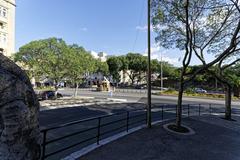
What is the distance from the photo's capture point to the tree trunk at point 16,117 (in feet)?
12.0

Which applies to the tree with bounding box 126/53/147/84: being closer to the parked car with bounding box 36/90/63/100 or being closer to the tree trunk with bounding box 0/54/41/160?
the parked car with bounding box 36/90/63/100

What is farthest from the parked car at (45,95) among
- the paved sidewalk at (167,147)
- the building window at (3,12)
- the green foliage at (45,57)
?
the paved sidewalk at (167,147)

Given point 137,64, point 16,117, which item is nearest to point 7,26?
point 137,64

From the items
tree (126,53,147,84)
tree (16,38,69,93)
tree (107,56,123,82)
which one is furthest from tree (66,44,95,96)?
tree (126,53,147,84)

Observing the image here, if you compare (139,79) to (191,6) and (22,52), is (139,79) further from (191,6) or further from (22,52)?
(191,6)

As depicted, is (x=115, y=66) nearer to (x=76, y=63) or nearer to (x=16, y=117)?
(x=76, y=63)

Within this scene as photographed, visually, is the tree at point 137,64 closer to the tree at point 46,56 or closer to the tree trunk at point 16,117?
the tree at point 46,56

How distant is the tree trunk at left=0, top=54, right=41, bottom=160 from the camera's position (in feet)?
12.0

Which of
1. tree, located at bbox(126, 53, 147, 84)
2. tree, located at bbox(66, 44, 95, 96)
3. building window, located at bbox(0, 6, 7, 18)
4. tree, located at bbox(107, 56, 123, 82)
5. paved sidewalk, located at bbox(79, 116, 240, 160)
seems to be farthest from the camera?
tree, located at bbox(126, 53, 147, 84)

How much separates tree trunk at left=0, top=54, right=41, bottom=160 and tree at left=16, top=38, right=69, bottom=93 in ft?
88.9

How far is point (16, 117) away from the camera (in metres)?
3.74

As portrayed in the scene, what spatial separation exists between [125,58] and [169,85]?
15.4 metres

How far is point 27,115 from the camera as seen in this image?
3.89 metres

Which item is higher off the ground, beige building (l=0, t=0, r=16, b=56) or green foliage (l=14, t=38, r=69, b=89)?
beige building (l=0, t=0, r=16, b=56)
